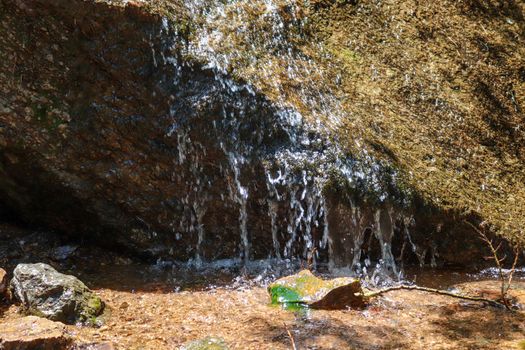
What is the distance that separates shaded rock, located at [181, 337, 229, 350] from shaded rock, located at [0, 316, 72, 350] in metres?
0.69

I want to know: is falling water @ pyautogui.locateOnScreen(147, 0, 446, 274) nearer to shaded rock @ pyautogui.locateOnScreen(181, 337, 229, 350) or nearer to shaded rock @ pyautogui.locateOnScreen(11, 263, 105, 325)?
shaded rock @ pyautogui.locateOnScreen(11, 263, 105, 325)

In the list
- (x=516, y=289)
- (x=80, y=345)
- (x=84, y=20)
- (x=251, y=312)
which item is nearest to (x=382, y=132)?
(x=516, y=289)

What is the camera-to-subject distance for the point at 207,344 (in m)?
Result: 3.64

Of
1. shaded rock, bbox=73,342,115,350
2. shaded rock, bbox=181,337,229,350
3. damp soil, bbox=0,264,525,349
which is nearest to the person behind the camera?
shaded rock, bbox=73,342,115,350

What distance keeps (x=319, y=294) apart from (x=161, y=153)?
169 cm

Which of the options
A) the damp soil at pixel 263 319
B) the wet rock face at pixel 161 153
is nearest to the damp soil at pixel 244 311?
the damp soil at pixel 263 319

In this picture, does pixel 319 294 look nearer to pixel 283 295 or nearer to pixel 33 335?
pixel 283 295

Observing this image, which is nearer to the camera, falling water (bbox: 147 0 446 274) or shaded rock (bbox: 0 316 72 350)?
shaded rock (bbox: 0 316 72 350)

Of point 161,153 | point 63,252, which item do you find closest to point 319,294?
point 161,153

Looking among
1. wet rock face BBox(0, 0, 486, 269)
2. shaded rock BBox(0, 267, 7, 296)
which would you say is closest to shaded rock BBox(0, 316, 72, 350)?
shaded rock BBox(0, 267, 7, 296)

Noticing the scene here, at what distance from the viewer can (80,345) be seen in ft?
11.5

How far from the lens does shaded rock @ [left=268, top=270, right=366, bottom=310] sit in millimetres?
4188

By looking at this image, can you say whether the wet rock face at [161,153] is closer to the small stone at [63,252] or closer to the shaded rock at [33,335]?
the small stone at [63,252]

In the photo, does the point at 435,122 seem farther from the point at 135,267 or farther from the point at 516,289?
the point at 135,267
